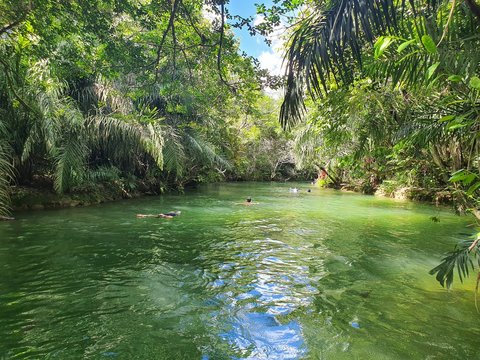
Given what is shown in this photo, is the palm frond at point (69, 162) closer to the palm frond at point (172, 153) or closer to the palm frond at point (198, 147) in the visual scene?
the palm frond at point (172, 153)

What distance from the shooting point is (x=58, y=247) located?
8.26 meters

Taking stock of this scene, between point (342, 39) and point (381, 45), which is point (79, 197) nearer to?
point (342, 39)

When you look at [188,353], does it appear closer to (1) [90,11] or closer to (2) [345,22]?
(2) [345,22]

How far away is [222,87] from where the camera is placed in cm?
957

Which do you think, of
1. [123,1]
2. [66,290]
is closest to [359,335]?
[66,290]

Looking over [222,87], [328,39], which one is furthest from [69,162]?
[328,39]

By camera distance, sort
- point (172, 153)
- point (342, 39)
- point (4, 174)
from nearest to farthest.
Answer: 1. point (342, 39)
2. point (4, 174)
3. point (172, 153)

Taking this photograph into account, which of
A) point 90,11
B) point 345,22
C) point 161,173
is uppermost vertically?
point 90,11

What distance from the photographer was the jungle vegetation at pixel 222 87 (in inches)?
125

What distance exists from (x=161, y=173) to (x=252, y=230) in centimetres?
1152

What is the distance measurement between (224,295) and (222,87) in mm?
5705

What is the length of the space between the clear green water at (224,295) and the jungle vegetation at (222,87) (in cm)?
101

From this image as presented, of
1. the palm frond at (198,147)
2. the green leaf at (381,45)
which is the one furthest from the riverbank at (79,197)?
the green leaf at (381,45)

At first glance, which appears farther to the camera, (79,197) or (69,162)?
(79,197)
